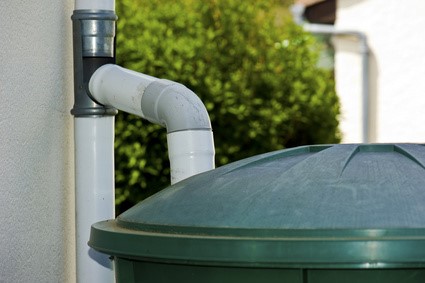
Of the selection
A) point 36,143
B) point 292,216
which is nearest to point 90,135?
point 36,143

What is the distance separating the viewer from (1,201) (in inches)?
118

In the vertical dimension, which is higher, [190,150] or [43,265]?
[190,150]

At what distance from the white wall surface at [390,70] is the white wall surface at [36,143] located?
8952mm

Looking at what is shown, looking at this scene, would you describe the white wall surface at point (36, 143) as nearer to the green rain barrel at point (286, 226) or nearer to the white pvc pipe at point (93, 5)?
the white pvc pipe at point (93, 5)

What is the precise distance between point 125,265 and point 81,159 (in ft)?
3.74

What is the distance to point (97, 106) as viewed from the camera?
3449 millimetres

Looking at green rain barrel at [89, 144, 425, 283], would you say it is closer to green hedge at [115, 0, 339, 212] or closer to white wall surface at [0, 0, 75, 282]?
white wall surface at [0, 0, 75, 282]

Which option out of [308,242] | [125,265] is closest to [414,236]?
[308,242]

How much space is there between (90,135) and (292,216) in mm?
1460

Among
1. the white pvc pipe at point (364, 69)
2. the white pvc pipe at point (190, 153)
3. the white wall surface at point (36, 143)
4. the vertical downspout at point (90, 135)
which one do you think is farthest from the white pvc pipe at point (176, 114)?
the white pvc pipe at point (364, 69)

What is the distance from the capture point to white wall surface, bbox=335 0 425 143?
43.2 feet

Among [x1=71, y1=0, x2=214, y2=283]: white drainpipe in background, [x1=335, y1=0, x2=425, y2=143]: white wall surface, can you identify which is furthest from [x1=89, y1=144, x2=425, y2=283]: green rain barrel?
[x1=335, y1=0, x2=425, y2=143]: white wall surface

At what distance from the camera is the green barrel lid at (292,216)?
1.97 meters

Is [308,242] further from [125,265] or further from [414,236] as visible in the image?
[125,265]
